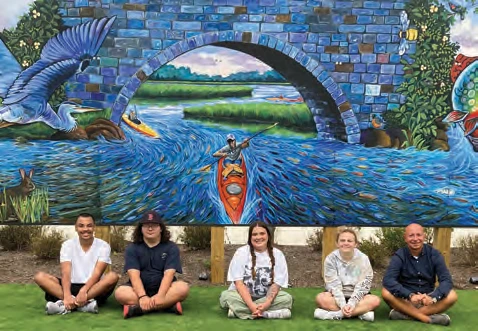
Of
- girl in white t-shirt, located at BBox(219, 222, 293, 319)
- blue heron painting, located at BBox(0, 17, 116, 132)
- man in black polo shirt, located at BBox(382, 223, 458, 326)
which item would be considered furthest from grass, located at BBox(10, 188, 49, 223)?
man in black polo shirt, located at BBox(382, 223, 458, 326)

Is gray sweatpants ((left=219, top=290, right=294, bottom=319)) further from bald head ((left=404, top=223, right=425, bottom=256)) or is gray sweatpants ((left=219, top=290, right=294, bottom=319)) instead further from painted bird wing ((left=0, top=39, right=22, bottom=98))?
painted bird wing ((left=0, top=39, right=22, bottom=98))

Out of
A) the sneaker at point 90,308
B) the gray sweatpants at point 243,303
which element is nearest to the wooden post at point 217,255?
the gray sweatpants at point 243,303

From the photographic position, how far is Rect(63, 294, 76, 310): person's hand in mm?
4652

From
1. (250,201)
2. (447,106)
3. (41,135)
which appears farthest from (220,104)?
(447,106)

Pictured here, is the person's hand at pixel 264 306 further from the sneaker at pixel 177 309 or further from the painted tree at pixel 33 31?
the painted tree at pixel 33 31

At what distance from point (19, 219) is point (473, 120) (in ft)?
15.2

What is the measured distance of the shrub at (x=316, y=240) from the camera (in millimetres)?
7074

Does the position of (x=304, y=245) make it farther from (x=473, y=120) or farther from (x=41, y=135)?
(x=41, y=135)

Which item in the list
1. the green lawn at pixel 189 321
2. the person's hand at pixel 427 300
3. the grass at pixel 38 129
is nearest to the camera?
the green lawn at pixel 189 321

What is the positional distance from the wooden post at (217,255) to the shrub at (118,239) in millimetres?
1496

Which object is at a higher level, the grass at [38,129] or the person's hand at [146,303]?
the grass at [38,129]

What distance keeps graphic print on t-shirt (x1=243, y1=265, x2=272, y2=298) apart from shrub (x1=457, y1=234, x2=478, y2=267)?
2.98 meters

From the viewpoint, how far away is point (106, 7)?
5.60 meters

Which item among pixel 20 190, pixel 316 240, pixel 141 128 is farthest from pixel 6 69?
pixel 316 240
